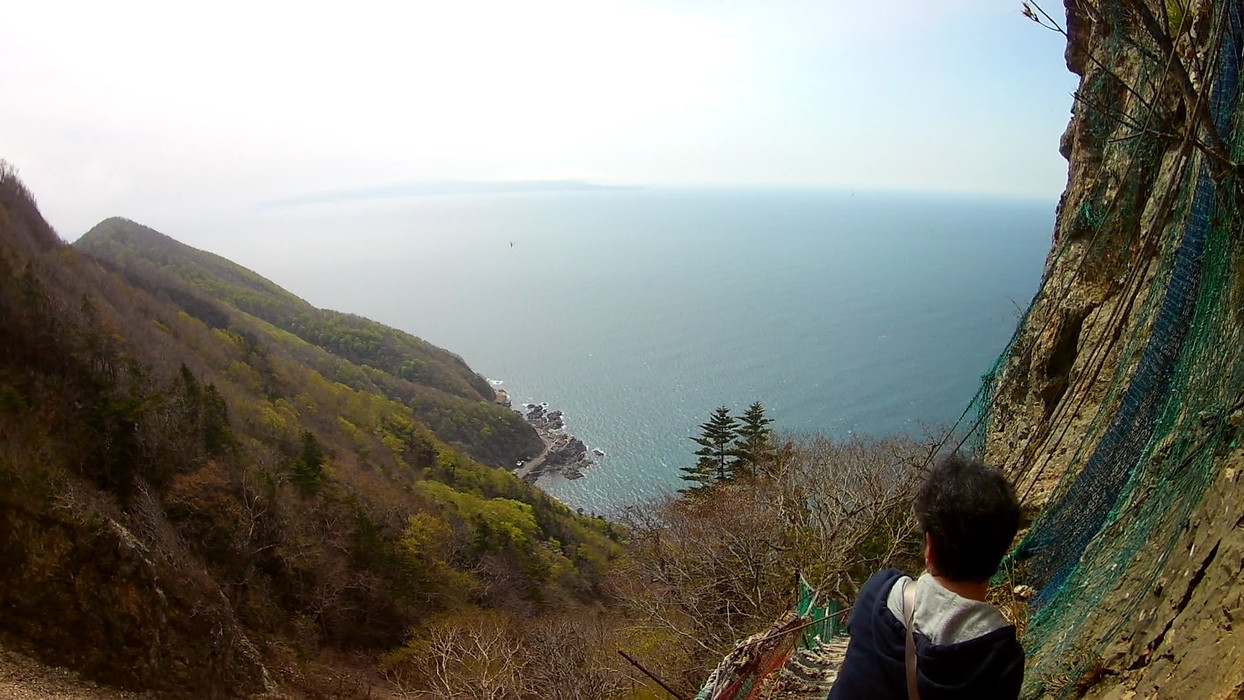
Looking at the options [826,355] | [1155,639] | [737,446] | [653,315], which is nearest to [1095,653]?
[1155,639]

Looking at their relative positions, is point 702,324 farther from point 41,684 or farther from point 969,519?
point 969,519

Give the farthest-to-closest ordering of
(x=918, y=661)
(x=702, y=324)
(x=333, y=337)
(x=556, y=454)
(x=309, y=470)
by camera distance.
→ (x=702, y=324)
(x=333, y=337)
(x=556, y=454)
(x=309, y=470)
(x=918, y=661)

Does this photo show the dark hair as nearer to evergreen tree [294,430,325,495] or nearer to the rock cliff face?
the rock cliff face

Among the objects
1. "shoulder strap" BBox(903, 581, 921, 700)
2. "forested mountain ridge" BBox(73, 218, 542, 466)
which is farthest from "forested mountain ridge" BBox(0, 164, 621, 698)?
"forested mountain ridge" BBox(73, 218, 542, 466)

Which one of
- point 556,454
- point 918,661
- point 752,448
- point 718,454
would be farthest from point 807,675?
point 556,454

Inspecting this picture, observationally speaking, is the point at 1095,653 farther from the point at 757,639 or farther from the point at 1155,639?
the point at 757,639
